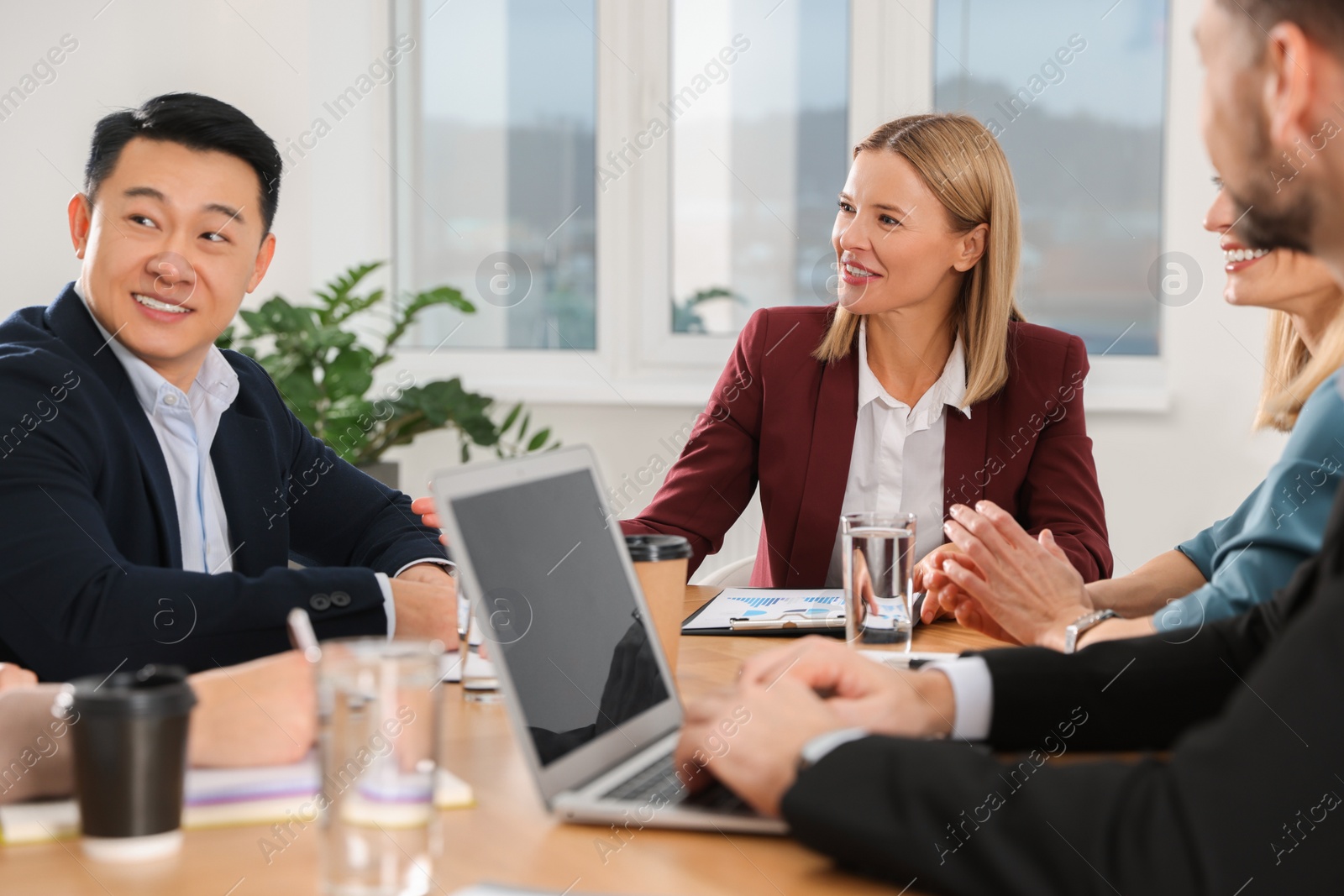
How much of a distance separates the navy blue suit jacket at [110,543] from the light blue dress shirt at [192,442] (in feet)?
0.05

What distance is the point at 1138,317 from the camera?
3.70 metres

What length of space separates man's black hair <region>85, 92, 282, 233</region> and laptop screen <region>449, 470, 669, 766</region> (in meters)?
0.93

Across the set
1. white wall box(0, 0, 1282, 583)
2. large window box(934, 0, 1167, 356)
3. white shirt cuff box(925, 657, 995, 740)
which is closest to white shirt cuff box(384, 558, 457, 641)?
white shirt cuff box(925, 657, 995, 740)

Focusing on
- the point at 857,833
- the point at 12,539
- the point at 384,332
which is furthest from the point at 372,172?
the point at 857,833

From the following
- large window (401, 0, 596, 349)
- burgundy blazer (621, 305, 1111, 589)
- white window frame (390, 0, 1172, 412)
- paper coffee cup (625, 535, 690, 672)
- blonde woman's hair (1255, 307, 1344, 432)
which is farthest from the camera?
large window (401, 0, 596, 349)

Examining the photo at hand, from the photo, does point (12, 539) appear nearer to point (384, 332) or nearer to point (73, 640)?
point (73, 640)

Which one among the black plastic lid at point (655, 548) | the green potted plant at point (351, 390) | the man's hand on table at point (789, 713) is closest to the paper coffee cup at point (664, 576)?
the black plastic lid at point (655, 548)

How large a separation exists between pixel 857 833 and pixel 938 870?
52mm

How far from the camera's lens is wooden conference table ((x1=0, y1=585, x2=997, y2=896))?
2.40 ft

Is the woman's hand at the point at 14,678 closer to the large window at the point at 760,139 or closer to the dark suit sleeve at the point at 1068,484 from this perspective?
the dark suit sleeve at the point at 1068,484

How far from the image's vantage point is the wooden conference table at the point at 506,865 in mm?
731

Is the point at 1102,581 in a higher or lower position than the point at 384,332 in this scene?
lower

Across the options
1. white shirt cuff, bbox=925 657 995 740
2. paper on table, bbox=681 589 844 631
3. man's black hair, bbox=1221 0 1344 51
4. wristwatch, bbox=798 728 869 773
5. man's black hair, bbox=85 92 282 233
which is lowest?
paper on table, bbox=681 589 844 631

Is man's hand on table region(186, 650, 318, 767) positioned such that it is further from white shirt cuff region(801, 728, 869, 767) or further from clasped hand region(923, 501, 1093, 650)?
clasped hand region(923, 501, 1093, 650)
